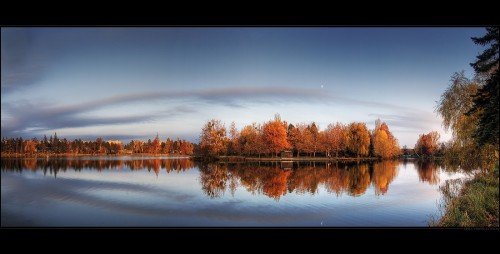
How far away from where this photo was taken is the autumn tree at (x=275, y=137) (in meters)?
25.0

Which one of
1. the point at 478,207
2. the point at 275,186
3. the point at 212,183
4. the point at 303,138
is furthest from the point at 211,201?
the point at 303,138

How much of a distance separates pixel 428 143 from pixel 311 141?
1238 cm

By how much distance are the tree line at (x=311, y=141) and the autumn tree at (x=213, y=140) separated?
65 centimetres

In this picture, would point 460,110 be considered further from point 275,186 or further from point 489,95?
point 275,186

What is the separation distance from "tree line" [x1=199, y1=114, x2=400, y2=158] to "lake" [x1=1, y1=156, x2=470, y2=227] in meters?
7.68

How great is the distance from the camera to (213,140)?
20859 millimetres

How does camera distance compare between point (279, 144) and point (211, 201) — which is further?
point (279, 144)

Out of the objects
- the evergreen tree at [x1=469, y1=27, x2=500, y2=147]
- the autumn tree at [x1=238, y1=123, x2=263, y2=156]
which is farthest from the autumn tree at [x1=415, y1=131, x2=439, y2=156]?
the autumn tree at [x1=238, y1=123, x2=263, y2=156]

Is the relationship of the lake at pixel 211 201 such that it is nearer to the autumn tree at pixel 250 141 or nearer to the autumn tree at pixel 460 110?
the autumn tree at pixel 460 110

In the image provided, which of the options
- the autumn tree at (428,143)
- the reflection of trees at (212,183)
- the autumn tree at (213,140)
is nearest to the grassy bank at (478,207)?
the autumn tree at (428,143)

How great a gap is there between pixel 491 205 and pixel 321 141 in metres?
18.4

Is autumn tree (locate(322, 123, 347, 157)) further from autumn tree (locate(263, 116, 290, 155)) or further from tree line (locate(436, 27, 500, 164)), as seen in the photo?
tree line (locate(436, 27, 500, 164))

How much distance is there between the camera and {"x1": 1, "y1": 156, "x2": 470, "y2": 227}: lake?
32.5ft
